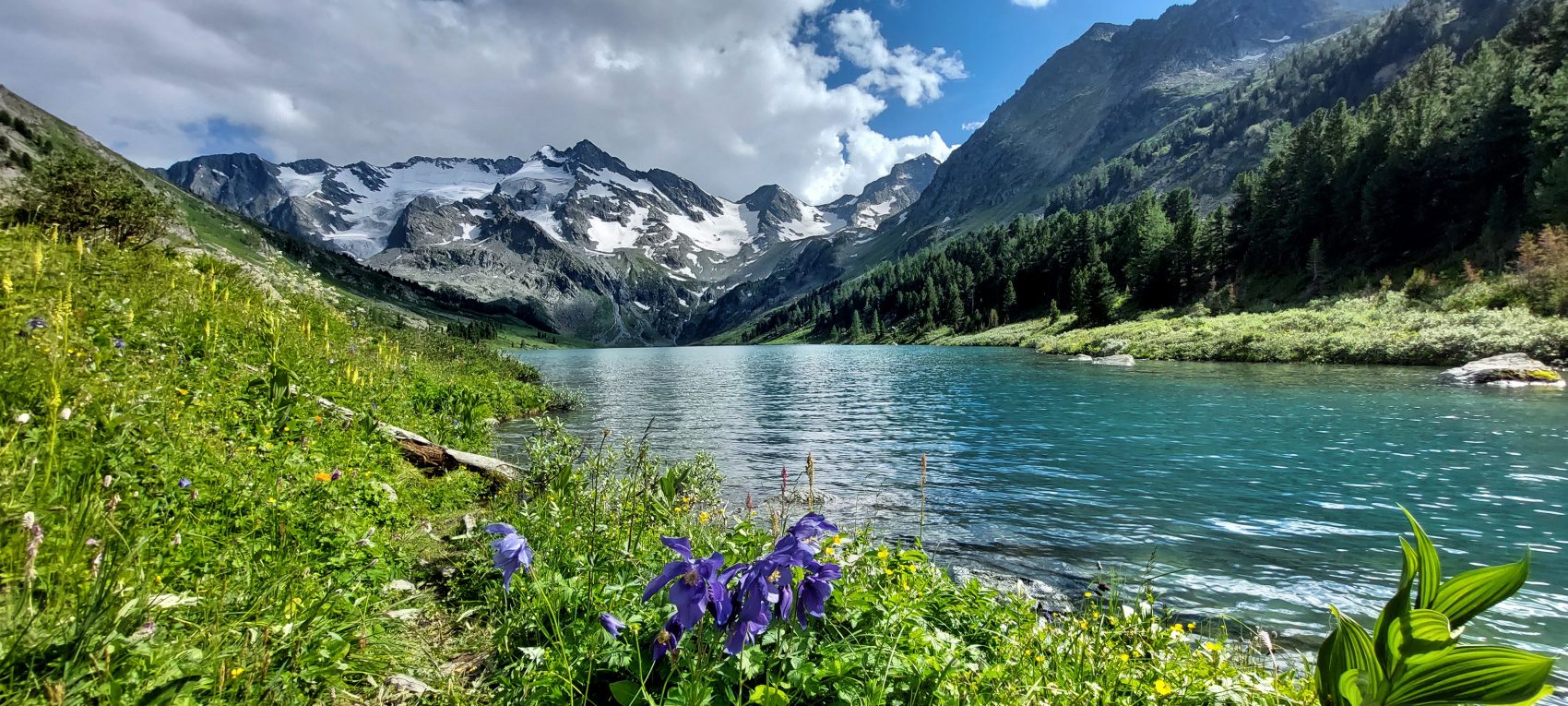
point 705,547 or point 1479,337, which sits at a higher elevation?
point 1479,337

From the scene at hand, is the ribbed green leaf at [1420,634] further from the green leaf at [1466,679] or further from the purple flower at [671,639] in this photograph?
the purple flower at [671,639]

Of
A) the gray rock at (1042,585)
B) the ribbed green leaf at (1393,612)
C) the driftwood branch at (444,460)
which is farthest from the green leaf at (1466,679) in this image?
the driftwood branch at (444,460)

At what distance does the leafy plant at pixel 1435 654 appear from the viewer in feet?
6.76

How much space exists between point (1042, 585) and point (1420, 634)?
265 inches

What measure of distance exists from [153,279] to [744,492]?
11277 mm

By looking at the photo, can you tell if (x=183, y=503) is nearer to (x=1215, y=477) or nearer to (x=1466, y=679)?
(x=1466, y=679)

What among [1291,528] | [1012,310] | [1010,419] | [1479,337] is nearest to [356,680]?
[1291,528]

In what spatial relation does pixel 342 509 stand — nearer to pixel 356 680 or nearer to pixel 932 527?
pixel 356 680

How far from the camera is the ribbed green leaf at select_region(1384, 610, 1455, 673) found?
7.09ft

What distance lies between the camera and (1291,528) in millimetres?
10070

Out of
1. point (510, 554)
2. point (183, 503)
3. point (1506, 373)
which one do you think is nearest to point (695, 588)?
point (510, 554)

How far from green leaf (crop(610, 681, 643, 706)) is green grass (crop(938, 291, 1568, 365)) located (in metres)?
45.4

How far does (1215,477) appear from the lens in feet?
44.1

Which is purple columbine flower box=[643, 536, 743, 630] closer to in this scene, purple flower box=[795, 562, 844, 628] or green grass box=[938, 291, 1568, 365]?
purple flower box=[795, 562, 844, 628]
